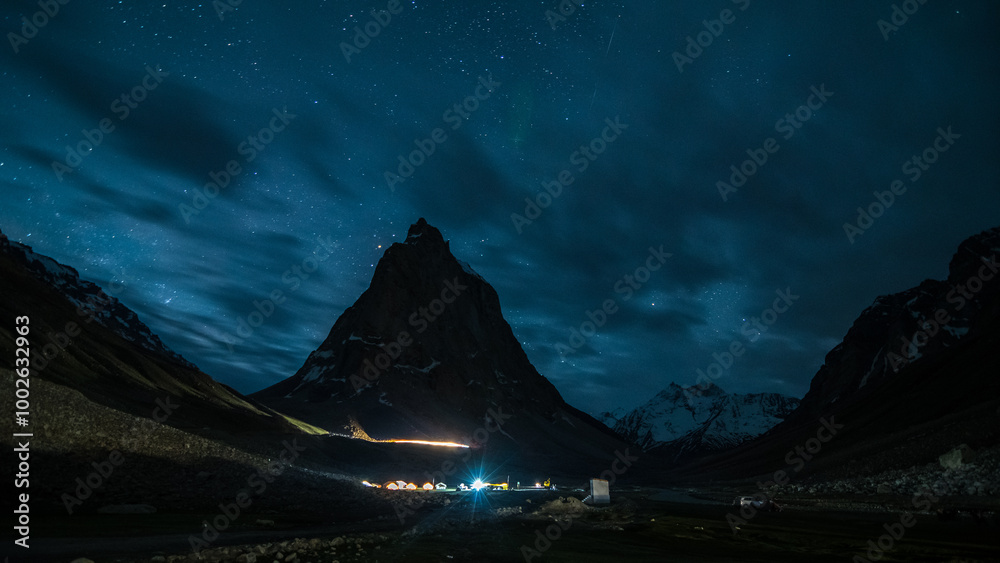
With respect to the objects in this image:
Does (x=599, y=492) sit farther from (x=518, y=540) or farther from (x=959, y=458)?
(x=959, y=458)

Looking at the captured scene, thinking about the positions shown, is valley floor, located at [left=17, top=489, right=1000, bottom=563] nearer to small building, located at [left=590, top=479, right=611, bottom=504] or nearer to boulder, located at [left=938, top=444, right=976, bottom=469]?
small building, located at [left=590, top=479, right=611, bottom=504]

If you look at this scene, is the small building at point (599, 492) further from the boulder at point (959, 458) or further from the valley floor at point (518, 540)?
the boulder at point (959, 458)

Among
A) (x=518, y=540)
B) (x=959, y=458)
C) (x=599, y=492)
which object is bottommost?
(x=518, y=540)

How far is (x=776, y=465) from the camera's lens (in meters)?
150

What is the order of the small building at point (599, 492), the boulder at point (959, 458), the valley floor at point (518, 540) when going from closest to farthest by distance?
the valley floor at point (518, 540) < the small building at point (599, 492) < the boulder at point (959, 458)

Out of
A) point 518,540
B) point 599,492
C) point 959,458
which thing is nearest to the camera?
point 518,540

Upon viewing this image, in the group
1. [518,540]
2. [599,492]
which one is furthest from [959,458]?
[518,540]

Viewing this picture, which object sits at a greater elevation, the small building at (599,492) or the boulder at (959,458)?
the boulder at (959,458)

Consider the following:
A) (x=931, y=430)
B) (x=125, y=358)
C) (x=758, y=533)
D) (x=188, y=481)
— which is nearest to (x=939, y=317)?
(x=931, y=430)

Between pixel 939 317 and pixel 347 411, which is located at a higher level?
pixel 939 317

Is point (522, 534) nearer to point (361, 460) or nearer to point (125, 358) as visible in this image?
point (361, 460)

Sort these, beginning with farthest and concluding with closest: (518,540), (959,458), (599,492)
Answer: (959,458)
(599,492)
(518,540)

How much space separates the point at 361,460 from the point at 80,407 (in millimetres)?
70869

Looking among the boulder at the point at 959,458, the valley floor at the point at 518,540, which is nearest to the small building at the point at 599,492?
the valley floor at the point at 518,540
